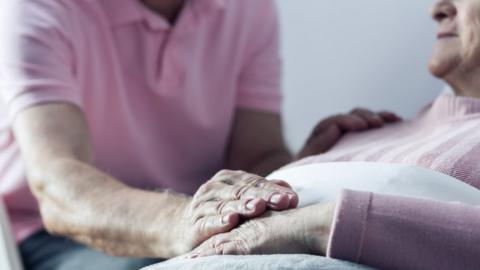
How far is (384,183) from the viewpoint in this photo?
0.83 metres

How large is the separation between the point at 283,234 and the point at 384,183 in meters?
0.14

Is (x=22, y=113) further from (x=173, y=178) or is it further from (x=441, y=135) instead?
(x=441, y=135)

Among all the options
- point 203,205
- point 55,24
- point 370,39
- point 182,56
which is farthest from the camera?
point 370,39

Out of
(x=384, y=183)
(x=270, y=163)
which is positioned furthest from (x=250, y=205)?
(x=270, y=163)

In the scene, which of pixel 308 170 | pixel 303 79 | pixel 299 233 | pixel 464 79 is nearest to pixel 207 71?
pixel 303 79

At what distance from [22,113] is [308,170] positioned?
1.79 ft

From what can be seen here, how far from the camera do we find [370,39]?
1.70 meters

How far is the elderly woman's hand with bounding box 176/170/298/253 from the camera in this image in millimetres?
817

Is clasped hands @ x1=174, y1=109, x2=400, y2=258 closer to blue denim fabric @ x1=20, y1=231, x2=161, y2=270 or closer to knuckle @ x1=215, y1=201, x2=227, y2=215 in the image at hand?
knuckle @ x1=215, y1=201, x2=227, y2=215

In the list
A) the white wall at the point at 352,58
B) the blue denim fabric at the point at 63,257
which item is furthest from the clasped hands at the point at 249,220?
the white wall at the point at 352,58

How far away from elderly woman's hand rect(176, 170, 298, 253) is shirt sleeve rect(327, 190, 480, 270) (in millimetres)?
126

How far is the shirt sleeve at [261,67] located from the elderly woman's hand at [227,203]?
649 mm

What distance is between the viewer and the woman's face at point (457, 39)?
45.7 inches

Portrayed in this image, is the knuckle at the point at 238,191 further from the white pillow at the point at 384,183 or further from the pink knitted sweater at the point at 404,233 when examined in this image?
the pink knitted sweater at the point at 404,233
